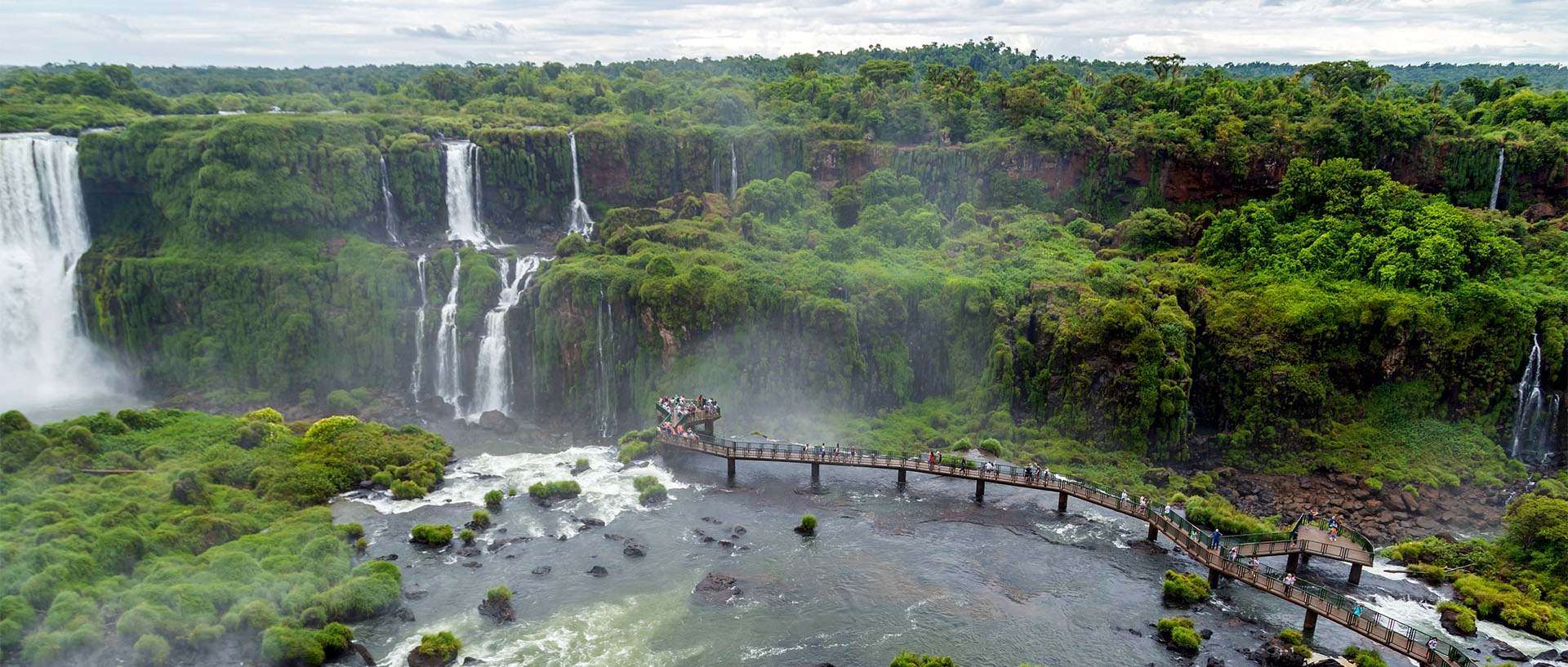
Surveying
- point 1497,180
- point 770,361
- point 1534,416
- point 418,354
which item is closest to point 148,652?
point 418,354

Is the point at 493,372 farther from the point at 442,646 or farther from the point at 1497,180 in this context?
the point at 1497,180

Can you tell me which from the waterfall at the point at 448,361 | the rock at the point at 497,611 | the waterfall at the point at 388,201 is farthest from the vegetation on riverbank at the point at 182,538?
the waterfall at the point at 388,201

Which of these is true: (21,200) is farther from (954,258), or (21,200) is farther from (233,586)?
(954,258)

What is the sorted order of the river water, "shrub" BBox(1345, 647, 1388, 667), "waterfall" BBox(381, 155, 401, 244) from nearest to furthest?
"shrub" BBox(1345, 647, 1388, 667) → the river water → "waterfall" BBox(381, 155, 401, 244)

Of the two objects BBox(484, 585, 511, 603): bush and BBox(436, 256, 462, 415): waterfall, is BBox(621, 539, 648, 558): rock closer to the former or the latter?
BBox(484, 585, 511, 603): bush

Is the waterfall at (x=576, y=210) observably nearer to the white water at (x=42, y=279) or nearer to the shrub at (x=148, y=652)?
the white water at (x=42, y=279)

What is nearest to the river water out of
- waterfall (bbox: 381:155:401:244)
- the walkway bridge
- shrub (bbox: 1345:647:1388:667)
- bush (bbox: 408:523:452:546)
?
bush (bbox: 408:523:452:546)

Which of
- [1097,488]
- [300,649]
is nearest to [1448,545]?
[1097,488]
